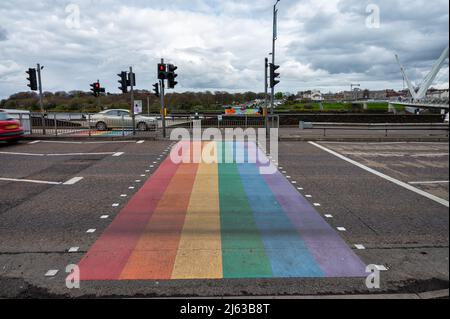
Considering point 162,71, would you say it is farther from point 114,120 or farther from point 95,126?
point 95,126

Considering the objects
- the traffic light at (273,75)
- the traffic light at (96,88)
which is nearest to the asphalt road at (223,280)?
the traffic light at (273,75)

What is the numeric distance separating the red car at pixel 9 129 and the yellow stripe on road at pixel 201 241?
12.1 metres

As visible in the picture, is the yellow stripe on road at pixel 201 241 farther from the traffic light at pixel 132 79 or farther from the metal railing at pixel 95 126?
the metal railing at pixel 95 126

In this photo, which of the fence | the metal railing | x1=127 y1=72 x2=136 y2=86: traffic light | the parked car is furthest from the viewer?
the parked car

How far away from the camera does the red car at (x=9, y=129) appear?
1566 centimetres

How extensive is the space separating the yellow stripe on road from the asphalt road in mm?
267

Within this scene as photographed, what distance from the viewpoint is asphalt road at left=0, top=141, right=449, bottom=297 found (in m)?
3.93

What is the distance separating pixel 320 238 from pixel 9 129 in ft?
52.5

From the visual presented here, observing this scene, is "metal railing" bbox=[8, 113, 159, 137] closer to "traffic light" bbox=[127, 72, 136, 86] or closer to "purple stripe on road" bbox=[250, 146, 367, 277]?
"traffic light" bbox=[127, 72, 136, 86]

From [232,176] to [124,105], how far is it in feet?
109

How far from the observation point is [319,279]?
417cm

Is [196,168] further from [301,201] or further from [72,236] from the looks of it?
[72,236]

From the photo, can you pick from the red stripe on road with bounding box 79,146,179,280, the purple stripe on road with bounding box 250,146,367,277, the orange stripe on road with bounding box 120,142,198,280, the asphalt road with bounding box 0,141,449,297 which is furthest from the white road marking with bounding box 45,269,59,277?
the purple stripe on road with bounding box 250,146,367,277

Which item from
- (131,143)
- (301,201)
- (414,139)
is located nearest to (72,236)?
(301,201)
